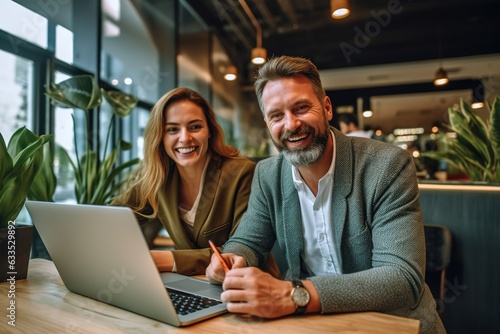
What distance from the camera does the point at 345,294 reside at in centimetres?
76

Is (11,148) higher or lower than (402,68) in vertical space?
lower

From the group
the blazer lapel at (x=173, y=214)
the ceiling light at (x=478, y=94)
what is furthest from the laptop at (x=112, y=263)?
the ceiling light at (x=478, y=94)

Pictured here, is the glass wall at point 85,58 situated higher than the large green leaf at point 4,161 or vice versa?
the glass wall at point 85,58

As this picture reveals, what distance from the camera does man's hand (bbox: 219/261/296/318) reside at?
73cm

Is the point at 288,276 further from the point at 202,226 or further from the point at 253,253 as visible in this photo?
the point at 202,226

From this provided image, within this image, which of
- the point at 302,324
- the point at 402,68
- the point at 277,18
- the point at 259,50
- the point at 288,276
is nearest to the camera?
the point at 302,324

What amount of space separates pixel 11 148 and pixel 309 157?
986 millimetres

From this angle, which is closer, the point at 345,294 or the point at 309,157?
the point at 345,294

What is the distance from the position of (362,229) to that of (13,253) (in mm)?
1054

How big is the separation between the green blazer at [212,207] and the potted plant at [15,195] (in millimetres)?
425

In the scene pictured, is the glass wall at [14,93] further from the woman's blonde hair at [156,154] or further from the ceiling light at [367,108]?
the ceiling light at [367,108]

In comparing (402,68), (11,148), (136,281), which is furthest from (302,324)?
(402,68)

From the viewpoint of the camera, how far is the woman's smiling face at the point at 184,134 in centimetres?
151

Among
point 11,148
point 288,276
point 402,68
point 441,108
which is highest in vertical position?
point 402,68
